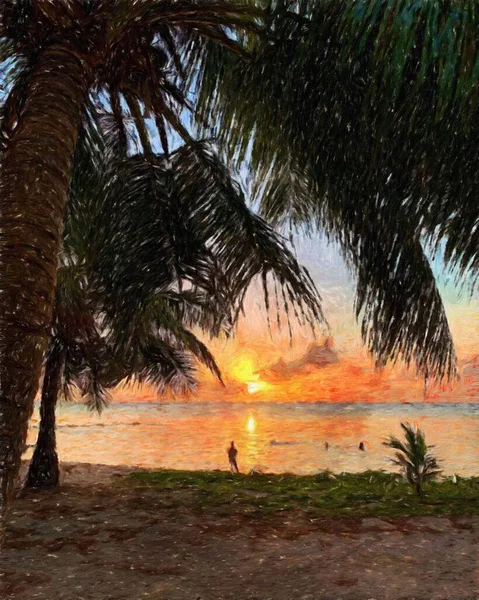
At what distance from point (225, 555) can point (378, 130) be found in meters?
3.67

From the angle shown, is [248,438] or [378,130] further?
[248,438]

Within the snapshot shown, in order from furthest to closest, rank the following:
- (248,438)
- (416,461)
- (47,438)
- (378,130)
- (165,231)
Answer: (248,438) → (47,438) → (416,461) → (165,231) → (378,130)

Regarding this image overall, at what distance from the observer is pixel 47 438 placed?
9.49 metres

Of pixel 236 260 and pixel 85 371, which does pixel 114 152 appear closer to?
pixel 236 260

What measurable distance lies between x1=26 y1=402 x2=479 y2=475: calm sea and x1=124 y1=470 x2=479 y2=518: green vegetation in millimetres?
8960

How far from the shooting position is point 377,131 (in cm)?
374

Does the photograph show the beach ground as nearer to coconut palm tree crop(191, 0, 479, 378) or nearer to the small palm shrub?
the small palm shrub

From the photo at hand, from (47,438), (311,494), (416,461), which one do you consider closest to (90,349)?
(47,438)

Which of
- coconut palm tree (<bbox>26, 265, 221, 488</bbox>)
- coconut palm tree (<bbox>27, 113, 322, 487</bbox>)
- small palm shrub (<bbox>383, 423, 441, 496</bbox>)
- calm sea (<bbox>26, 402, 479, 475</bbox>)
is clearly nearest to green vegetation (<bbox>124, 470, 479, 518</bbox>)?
small palm shrub (<bbox>383, 423, 441, 496</bbox>)

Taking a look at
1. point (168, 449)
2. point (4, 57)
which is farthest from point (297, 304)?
point (168, 449)

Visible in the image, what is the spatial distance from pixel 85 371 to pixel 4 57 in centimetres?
1005

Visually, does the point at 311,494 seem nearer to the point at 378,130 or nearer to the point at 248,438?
the point at 378,130

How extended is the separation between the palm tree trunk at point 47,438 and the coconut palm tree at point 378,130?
17.7 feet

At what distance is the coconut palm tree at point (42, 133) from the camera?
7.98ft
